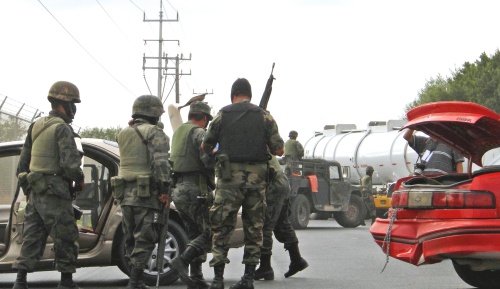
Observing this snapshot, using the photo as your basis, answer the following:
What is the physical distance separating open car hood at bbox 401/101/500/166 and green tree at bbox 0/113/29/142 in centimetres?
1259

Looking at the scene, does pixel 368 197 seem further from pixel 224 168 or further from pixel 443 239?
pixel 443 239

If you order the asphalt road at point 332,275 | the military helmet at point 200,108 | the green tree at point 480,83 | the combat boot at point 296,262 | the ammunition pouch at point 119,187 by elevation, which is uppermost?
the green tree at point 480,83

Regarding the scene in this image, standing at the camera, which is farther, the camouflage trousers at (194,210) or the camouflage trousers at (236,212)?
the camouflage trousers at (194,210)

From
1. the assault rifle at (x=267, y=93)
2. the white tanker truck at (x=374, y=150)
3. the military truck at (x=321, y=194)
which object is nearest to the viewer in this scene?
the assault rifle at (x=267, y=93)

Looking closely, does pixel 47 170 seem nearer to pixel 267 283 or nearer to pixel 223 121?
pixel 223 121

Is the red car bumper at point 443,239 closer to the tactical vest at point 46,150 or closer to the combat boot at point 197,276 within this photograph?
the combat boot at point 197,276

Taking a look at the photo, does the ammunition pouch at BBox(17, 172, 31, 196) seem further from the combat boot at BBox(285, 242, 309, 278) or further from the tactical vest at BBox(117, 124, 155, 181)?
the combat boot at BBox(285, 242, 309, 278)

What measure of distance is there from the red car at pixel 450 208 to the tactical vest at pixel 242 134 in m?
1.44

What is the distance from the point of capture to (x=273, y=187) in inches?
412

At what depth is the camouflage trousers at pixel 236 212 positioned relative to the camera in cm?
930

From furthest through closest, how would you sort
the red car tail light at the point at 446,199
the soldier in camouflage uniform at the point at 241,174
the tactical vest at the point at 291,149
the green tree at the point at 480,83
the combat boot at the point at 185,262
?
the green tree at the point at 480,83
the tactical vest at the point at 291,149
the combat boot at the point at 185,262
the soldier in camouflage uniform at the point at 241,174
the red car tail light at the point at 446,199

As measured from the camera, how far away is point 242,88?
9.54 meters

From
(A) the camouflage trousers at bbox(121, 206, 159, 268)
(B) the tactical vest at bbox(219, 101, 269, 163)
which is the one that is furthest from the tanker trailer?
(A) the camouflage trousers at bbox(121, 206, 159, 268)

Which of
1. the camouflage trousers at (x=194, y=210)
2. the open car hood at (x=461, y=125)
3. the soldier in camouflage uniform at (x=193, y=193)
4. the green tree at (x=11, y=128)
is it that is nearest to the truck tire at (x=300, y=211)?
the green tree at (x=11, y=128)
